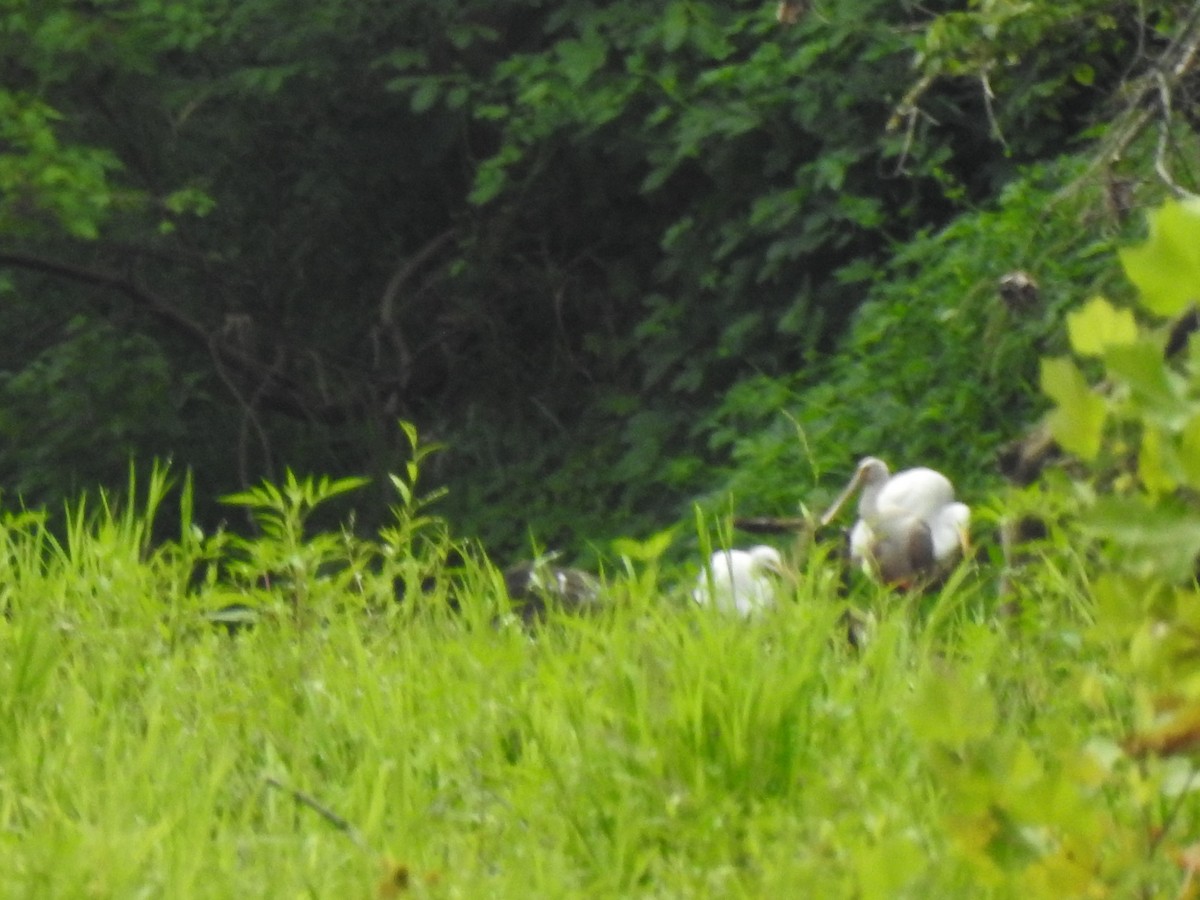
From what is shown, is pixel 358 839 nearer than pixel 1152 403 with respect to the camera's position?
No

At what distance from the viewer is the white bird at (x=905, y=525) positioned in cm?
396

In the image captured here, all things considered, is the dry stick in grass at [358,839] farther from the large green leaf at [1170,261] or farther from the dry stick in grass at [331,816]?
the large green leaf at [1170,261]

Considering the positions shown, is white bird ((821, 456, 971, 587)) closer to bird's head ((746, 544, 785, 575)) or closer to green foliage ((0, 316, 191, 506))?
bird's head ((746, 544, 785, 575))

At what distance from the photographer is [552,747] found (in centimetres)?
274

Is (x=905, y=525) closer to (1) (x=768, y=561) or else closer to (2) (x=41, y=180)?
(1) (x=768, y=561)

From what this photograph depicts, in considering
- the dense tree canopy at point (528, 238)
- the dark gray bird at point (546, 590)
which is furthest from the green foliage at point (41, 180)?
the dark gray bird at point (546, 590)

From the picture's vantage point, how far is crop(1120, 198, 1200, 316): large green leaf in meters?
1.66

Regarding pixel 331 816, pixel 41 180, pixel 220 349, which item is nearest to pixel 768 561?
pixel 331 816

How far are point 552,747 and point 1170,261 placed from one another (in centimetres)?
130

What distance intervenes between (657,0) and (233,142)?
2404 millimetres

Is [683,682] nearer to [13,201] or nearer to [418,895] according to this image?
[418,895]

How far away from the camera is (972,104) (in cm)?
759

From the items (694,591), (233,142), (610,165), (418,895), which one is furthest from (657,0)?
(418,895)

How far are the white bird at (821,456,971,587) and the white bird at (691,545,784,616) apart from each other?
0.15 metres
